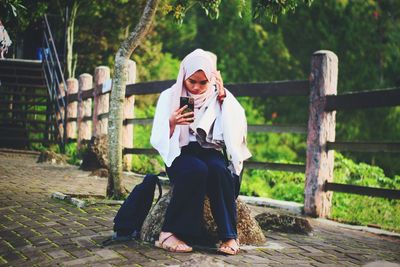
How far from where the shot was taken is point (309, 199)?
20.8 feet

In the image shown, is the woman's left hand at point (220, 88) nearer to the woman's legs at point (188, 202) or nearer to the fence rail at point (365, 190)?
the woman's legs at point (188, 202)

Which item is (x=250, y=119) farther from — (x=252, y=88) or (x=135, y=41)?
(x=135, y=41)

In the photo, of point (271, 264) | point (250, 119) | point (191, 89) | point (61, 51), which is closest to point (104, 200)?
point (191, 89)

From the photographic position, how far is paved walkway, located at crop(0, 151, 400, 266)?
3676 mm

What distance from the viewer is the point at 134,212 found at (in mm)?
4230

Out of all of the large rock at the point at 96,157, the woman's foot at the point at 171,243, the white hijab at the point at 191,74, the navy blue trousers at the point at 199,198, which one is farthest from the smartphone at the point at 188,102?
the large rock at the point at 96,157

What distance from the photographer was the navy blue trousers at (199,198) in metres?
3.90

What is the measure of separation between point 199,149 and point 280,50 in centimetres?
2029

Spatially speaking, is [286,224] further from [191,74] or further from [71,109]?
[71,109]

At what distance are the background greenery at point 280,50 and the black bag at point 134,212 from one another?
10.2 meters

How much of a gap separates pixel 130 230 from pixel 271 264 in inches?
43.7

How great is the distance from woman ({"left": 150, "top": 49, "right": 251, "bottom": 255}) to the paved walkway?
0.65 ft

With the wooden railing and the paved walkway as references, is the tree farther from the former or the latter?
the wooden railing

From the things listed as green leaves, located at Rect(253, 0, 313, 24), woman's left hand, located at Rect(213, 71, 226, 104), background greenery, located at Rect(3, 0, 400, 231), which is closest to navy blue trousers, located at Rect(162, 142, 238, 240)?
woman's left hand, located at Rect(213, 71, 226, 104)
